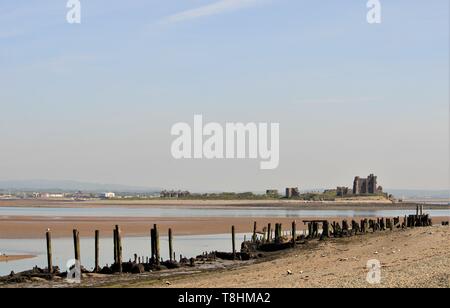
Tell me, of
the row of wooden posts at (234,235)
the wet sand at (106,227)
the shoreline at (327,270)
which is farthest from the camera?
the wet sand at (106,227)

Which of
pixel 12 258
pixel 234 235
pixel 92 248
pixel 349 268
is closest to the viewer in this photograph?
pixel 349 268

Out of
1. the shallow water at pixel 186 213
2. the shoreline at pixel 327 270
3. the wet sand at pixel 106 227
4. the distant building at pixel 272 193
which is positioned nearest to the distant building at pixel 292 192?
the distant building at pixel 272 193

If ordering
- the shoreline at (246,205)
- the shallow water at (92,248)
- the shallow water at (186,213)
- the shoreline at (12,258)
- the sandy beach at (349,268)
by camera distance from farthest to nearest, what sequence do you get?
the shoreline at (246,205), the shallow water at (186,213), the shoreline at (12,258), the shallow water at (92,248), the sandy beach at (349,268)

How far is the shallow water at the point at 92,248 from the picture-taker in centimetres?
4097

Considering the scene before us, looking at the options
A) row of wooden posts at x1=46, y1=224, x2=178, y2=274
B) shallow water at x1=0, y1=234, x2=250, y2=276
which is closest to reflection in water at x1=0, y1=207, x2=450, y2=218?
shallow water at x1=0, y1=234, x2=250, y2=276

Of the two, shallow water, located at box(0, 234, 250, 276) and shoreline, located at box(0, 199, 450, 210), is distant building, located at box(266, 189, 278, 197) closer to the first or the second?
shoreline, located at box(0, 199, 450, 210)

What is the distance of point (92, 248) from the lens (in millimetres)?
49156

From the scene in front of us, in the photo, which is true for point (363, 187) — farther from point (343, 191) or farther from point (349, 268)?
point (349, 268)

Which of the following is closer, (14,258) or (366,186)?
(14,258)

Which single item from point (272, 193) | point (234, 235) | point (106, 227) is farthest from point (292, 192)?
point (234, 235)

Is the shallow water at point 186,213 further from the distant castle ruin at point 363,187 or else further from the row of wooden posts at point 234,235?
the distant castle ruin at point 363,187

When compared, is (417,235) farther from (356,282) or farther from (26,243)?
(26,243)

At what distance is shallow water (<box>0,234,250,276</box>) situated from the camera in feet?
134
